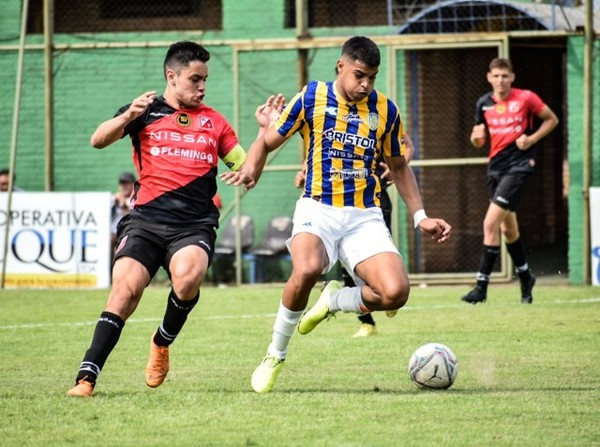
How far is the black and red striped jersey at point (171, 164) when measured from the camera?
7.63 meters

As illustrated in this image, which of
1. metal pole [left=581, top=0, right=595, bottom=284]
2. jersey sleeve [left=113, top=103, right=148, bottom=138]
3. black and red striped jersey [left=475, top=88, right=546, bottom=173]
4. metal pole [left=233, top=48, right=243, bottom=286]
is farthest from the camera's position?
metal pole [left=233, top=48, right=243, bottom=286]

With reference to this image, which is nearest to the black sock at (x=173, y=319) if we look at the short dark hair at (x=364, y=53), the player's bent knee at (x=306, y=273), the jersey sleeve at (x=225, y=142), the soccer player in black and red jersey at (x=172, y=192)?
the soccer player in black and red jersey at (x=172, y=192)

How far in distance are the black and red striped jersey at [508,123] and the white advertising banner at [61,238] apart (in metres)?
5.24

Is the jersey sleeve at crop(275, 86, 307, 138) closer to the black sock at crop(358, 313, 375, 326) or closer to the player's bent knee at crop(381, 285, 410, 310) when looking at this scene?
the player's bent knee at crop(381, 285, 410, 310)

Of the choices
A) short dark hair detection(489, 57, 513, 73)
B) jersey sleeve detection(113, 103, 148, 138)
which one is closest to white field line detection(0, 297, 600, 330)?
short dark hair detection(489, 57, 513, 73)

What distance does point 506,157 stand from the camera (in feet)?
44.9

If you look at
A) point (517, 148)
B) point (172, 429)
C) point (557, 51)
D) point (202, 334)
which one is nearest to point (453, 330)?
point (202, 334)

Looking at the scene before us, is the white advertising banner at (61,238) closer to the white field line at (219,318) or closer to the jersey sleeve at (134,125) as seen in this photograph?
the white field line at (219,318)

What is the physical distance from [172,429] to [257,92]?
36.8ft

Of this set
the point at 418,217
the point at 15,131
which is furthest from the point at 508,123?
the point at 15,131

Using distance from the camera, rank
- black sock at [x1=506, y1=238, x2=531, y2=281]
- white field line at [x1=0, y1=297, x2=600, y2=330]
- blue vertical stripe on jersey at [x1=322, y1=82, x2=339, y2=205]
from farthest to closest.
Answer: black sock at [x1=506, y1=238, x2=531, y2=281] < white field line at [x1=0, y1=297, x2=600, y2=330] < blue vertical stripe on jersey at [x1=322, y1=82, x2=339, y2=205]

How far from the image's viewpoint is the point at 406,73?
16.8 metres

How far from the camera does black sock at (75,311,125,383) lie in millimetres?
7121

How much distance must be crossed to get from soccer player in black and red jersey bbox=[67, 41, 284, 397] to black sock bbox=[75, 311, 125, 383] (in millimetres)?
29
